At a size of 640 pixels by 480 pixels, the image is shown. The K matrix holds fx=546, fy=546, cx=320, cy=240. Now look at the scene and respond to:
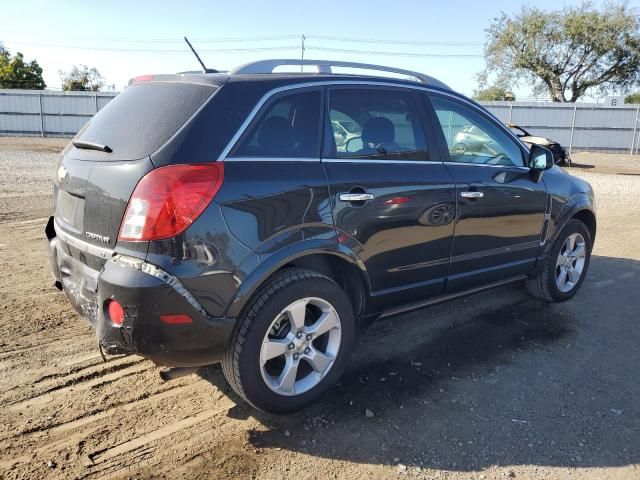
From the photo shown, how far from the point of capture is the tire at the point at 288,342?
114 inches

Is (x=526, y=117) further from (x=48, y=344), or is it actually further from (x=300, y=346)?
(x=48, y=344)

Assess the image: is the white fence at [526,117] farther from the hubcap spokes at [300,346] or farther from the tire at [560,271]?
the hubcap spokes at [300,346]

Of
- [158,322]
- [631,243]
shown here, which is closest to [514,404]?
[158,322]

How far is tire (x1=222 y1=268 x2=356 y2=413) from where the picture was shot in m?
2.90

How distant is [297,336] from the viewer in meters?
3.12

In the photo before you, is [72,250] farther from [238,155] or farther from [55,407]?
[238,155]

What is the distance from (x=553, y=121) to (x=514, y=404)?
2466 centimetres

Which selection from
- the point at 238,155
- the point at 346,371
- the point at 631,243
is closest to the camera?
the point at 238,155

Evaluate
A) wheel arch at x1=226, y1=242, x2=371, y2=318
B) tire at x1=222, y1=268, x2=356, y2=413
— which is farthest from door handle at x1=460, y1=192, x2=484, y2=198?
tire at x1=222, y1=268, x2=356, y2=413

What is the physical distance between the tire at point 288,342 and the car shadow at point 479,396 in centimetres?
18

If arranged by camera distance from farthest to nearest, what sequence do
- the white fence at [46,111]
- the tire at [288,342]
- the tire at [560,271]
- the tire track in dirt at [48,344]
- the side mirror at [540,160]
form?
the white fence at [46,111], the tire at [560,271], the side mirror at [540,160], the tire track in dirt at [48,344], the tire at [288,342]

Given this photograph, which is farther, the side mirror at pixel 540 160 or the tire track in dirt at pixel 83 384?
the side mirror at pixel 540 160

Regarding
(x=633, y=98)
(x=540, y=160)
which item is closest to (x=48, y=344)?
(x=540, y=160)

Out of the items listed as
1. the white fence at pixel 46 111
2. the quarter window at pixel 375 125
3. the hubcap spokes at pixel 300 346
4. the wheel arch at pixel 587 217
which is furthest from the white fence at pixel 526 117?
the hubcap spokes at pixel 300 346
